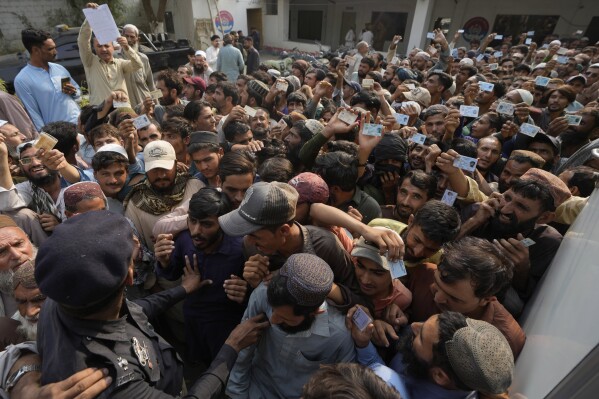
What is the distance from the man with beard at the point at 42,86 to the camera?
3.99 meters

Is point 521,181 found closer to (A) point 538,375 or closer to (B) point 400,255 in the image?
(B) point 400,255

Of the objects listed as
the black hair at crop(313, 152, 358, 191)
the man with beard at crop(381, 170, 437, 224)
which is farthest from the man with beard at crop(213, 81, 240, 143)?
the man with beard at crop(381, 170, 437, 224)

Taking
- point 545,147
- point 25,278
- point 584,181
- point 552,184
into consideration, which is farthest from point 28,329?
point 545,147

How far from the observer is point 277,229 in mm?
1838

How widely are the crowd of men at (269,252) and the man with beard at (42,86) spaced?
0.02 metres

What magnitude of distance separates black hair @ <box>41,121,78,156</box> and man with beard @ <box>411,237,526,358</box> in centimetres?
346

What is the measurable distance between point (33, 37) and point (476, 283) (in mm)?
5367

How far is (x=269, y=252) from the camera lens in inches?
77.5

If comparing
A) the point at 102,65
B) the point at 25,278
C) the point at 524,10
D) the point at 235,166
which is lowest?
the point at 25,278

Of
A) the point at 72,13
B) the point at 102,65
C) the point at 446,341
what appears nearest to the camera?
the point at 446,341

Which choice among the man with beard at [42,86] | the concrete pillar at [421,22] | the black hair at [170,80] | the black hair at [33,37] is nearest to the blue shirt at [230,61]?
the black hair at [170,80]

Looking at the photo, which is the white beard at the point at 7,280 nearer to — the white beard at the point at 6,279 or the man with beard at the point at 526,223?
the white beard at the point at 6,279

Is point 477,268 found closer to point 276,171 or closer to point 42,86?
point 276,171

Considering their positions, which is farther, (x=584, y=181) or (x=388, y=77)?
(x=388, y=77)
